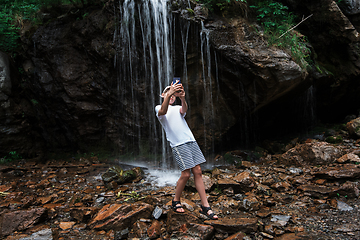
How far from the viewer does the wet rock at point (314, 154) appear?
16.8 ft

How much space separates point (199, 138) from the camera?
713 centimetres

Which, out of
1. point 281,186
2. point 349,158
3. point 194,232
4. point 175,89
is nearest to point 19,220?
point 194,232

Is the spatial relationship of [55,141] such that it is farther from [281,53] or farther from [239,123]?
[281,53]

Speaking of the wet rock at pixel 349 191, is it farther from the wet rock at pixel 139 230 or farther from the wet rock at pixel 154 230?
the wet rock at pixel 139 230

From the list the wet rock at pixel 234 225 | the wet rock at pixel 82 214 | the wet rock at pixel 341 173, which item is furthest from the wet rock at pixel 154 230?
the wet rock at pixel 341 173

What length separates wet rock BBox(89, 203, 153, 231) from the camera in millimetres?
3053

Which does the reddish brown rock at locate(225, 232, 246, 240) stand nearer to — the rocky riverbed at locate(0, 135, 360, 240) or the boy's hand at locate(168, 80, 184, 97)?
the rocky riverbed at locate(0, 135, 360, 240)

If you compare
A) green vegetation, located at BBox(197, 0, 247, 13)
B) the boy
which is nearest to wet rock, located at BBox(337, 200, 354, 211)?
the boy

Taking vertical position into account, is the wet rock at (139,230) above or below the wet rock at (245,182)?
below

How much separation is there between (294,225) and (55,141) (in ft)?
27.9

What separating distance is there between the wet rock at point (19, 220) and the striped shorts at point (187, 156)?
2.30 m

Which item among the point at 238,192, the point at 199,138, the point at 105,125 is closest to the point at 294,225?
the point at 238,192

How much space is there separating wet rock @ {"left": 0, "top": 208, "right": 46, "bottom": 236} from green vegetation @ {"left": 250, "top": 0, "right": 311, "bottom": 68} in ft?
21.5

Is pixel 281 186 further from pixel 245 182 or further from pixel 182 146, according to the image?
pixel 182 146
